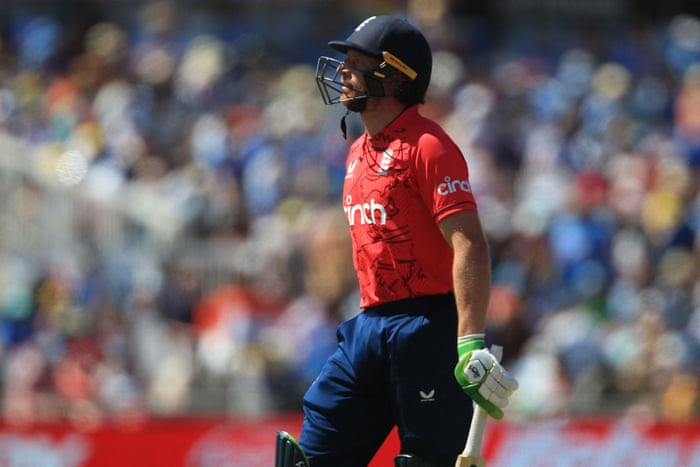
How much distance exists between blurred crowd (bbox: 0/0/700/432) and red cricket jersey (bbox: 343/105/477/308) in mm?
5620

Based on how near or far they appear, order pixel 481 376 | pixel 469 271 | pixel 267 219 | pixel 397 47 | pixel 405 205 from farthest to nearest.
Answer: pixel 267 219, pixel 397 47, pixel 405 205, pixel 469 271, pixel 481 376

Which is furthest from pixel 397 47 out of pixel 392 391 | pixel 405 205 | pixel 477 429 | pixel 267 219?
pixel 267 219

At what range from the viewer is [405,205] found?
204 inches

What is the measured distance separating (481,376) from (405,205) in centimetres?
73

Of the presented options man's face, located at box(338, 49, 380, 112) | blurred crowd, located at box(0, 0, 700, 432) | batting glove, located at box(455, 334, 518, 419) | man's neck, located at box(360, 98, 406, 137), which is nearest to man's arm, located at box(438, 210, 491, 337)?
batting glove, located at box(455, 334, 518, 419)

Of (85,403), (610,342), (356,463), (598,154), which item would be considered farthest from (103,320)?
(356,463)

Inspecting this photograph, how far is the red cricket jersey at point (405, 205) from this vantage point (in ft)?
16.7

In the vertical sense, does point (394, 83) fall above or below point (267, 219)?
above

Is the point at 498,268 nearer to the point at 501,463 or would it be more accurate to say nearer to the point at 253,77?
→ the point at 501,463

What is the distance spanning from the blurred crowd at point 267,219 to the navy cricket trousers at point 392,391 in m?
5.45

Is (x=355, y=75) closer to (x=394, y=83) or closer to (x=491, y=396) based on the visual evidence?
(x=394, y=83)

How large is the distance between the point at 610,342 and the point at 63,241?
492cm

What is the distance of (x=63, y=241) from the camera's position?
41.0 ft

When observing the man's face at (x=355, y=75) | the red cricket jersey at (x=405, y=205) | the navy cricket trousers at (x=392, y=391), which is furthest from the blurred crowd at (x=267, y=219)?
the man's face at (x=355, y=75)
